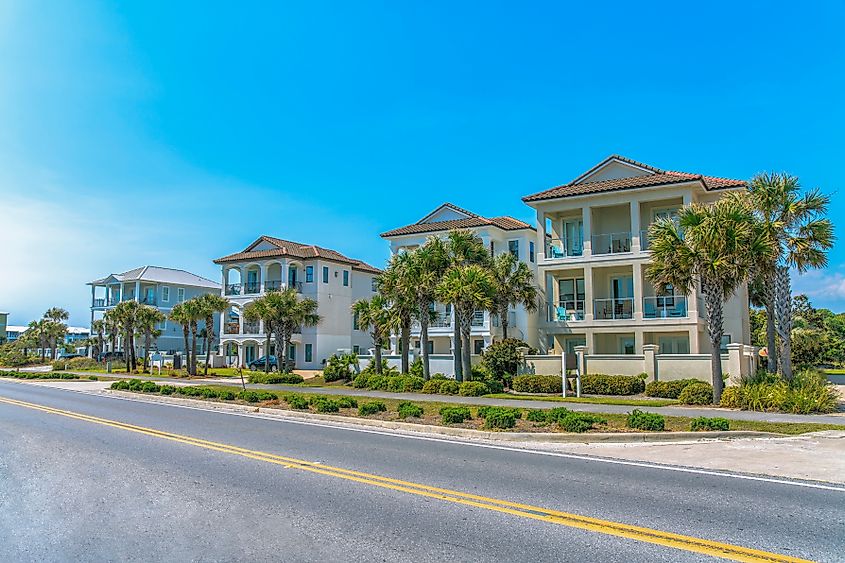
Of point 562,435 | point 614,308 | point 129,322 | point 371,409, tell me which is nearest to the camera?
point 562,435

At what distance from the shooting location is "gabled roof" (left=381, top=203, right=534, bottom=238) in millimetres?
44031

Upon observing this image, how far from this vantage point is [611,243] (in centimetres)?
3325

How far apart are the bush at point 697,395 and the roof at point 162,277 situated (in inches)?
2547

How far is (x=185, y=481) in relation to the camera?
923cm

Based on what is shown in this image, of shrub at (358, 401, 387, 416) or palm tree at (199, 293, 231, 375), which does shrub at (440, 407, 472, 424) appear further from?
palm tree at (199, 293, 231, 375)

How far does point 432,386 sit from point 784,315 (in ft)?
46.3

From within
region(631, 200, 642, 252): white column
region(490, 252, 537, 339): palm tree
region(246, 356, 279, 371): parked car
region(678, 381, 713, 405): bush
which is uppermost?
region(631, 200, 642, 252): white column

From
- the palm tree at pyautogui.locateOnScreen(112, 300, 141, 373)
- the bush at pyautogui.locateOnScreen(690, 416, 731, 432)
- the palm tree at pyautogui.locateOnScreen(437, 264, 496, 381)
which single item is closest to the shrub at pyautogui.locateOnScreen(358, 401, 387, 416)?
the bush at pyautogui.locateOnScreen(690, 416, 731, 432)

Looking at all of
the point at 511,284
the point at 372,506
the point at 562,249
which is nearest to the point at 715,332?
the point at 562,249

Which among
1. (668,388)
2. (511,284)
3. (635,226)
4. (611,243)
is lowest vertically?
(668,388)

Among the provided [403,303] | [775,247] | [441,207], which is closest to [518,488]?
[775,247]

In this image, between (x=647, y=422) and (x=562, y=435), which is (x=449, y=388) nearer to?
(x=647, y=422)

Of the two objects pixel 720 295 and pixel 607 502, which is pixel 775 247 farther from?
pixel 607 502

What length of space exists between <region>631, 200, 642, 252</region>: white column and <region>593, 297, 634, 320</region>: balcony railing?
274 centimetres
